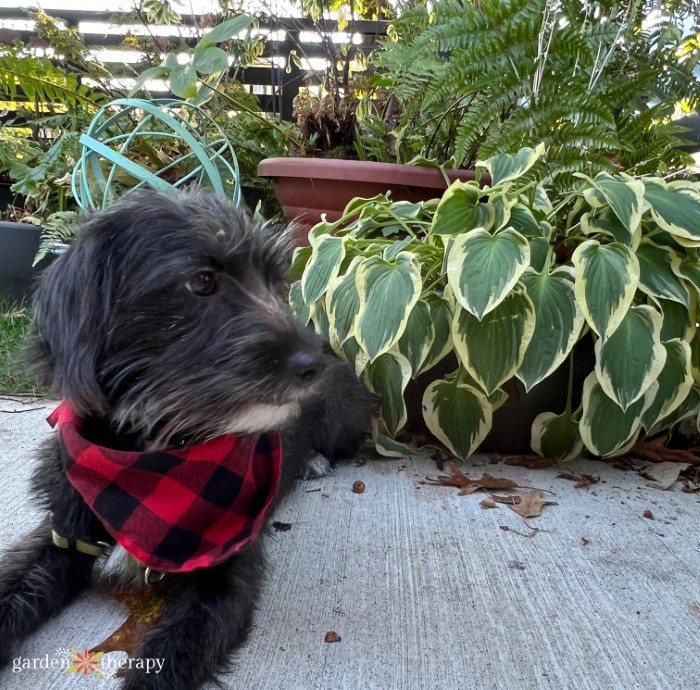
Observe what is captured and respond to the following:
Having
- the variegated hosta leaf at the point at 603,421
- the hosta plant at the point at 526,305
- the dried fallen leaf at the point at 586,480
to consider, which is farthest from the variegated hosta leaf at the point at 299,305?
the dried fallen leaf at the point at 586,480

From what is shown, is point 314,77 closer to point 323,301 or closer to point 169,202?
point 323,301

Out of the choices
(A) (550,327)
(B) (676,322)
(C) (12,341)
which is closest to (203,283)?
(A) (550,327)

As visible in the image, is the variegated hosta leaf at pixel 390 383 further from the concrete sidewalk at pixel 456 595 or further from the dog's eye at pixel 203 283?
the dog's eye at pixel 203 283

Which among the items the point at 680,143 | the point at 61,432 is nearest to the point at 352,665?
the point at 61,432

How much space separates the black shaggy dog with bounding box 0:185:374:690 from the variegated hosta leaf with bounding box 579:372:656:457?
1.43 metres

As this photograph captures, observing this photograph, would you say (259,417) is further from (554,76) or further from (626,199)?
(554,76)

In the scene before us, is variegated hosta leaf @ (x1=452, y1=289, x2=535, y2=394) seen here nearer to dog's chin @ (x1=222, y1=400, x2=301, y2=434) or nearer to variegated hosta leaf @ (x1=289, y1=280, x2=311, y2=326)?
variegated hosta leaf @ (x1=289, y1=280, x2=311, y2=326)

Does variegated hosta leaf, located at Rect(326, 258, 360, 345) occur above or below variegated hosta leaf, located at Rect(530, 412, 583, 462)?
above

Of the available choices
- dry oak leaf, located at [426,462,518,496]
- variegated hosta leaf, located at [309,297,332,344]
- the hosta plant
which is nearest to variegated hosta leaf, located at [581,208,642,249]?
the hosta plant

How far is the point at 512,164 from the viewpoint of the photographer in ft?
8.93

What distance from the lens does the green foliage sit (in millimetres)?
2908

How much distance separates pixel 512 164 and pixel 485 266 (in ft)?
2.09

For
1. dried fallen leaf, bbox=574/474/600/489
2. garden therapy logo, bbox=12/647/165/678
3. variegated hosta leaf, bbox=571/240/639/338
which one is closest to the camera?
garden therapy logo, bbox=12/647/165/678

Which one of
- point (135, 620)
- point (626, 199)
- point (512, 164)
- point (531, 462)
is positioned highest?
point (512, 164)
